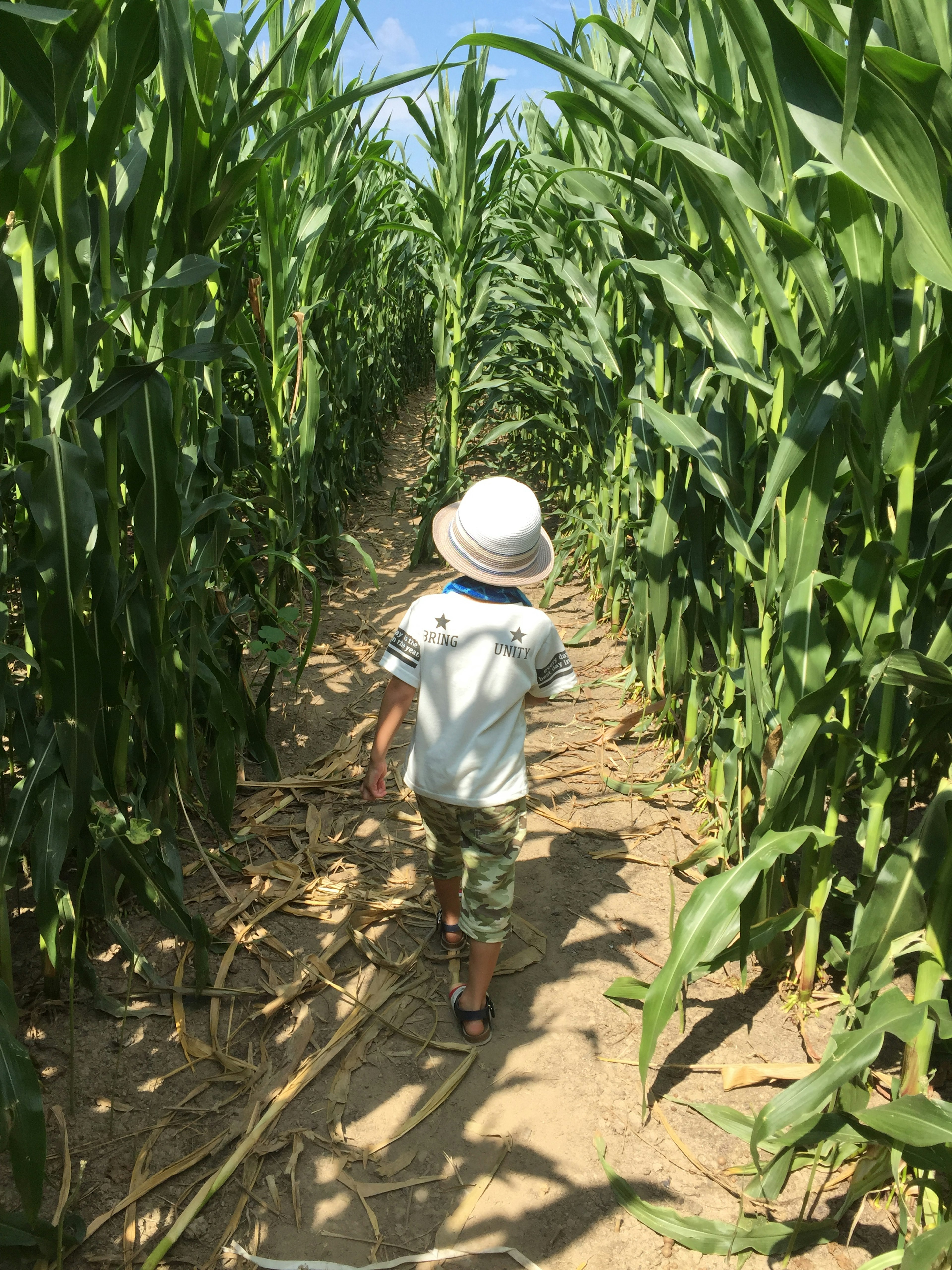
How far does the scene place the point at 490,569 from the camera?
6.22 feet

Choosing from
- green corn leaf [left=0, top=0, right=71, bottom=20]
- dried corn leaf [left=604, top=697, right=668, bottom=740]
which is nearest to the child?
green corn leaf [left=0, top=0, right=71, bottom=20]

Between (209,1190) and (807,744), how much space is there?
1.31m

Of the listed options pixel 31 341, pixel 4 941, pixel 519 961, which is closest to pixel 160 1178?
pixel 4 941

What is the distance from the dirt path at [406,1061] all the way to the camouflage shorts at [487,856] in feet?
0.86

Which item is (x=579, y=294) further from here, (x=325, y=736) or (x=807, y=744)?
(x=807, y=744)

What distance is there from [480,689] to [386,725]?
9.7 inches

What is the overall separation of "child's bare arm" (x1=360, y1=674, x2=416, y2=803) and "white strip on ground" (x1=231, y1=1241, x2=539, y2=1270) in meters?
0.84

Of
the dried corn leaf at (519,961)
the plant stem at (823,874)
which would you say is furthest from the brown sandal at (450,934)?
the plant stem at (823,874)

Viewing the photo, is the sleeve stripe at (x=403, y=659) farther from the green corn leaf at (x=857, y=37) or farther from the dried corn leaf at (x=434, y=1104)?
the green corn leaf at (x=857, y=37)

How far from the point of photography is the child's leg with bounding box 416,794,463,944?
6.74ft

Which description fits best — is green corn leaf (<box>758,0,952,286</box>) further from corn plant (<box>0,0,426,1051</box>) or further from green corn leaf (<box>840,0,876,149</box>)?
corn plant (<box>0,0,426,1051</box>)

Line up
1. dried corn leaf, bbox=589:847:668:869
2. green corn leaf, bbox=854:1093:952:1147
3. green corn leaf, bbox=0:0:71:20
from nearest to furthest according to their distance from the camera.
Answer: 1. green corn leaf, bbox=0:0:71:20
2. green corn leaf, bbox=854:1093:952:1147
3. dried corn leaf, bbox=589:847:668:869

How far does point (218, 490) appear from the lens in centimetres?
244

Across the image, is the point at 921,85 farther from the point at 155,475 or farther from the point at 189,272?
the point at 155,475
